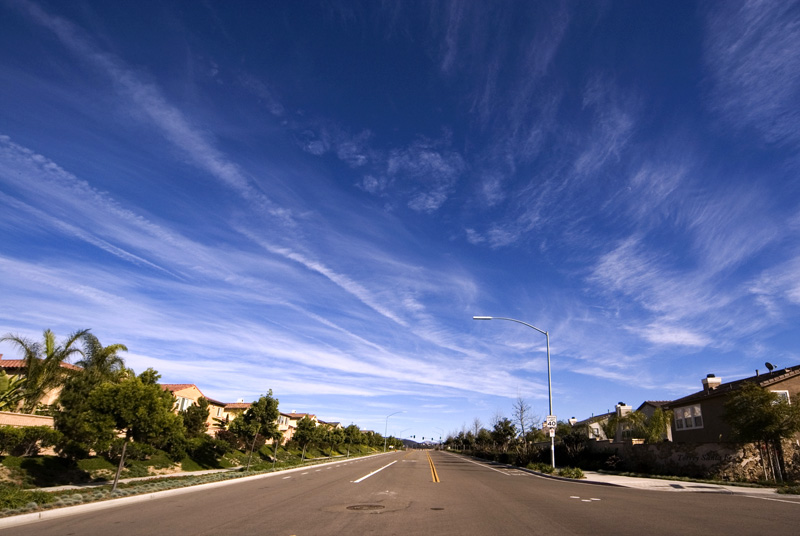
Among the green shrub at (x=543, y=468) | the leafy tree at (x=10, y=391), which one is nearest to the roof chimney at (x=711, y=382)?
the green shrub at (x=543, y=468)

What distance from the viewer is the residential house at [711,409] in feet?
94.7

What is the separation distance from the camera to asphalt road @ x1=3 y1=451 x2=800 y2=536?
9.87 m

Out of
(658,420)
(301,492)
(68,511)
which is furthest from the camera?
(658,420)

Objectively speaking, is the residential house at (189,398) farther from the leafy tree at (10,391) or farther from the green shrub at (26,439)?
the green shrub at (26,439)

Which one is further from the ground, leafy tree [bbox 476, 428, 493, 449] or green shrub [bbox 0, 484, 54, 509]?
leafy tree [bbox 476, 428, 493, 449]

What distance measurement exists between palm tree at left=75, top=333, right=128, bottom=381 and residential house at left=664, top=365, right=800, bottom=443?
129ft

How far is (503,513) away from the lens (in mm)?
12508

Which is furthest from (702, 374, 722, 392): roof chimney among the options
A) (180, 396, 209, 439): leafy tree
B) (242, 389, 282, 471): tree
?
(180, 396, 209, 439): leafy tree

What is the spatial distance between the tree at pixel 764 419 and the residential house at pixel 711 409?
497cm

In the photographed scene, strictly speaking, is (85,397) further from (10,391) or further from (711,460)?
(711,460)

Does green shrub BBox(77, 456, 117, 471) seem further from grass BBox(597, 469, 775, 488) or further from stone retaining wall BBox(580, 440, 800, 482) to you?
stone retaining wall BBox(580, 440, 800, 482)

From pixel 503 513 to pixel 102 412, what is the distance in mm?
16088

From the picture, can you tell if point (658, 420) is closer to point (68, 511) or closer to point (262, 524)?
point (262, 524)

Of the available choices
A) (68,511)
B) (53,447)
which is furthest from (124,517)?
(53,447)
